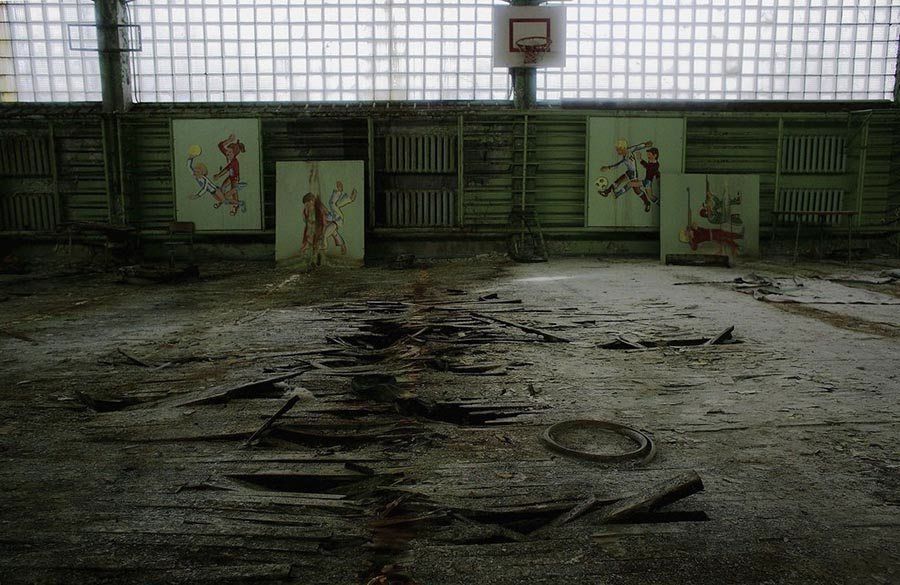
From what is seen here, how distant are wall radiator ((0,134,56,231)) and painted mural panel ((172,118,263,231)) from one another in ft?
9.27

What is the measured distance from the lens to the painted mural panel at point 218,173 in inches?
488

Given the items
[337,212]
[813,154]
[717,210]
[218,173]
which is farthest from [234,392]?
[813,154]

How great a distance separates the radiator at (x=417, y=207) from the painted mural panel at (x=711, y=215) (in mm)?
4626

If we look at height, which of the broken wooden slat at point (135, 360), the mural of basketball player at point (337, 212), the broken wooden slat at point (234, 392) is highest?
the mural of basketball player at point (337, 212)

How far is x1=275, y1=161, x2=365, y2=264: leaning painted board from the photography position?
471 inches

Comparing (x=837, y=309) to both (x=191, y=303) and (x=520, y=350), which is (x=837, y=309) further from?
(x=191, y=303)

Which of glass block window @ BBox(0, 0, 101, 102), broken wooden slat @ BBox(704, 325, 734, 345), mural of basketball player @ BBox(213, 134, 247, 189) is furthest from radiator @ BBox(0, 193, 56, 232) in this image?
broken wooden slat @ BBox(704, 325, 734, 345)

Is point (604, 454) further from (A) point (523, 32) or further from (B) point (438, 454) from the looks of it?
(A) point (523, 32)

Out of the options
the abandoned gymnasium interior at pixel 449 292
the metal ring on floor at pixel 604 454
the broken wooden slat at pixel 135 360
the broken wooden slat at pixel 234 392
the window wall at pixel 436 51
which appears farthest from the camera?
the window wall at pixel 436 51

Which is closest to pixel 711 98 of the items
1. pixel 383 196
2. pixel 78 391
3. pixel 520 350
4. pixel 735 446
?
pixel 383 196

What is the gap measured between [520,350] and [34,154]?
42.0 ft

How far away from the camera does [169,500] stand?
2.27m

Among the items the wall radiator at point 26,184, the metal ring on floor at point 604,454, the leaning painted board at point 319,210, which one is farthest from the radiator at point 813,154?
the wall radiator at point 26,184

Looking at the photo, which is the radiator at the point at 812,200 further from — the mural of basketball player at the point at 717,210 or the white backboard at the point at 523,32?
the white backboard at the point at 523,32
